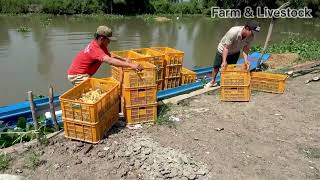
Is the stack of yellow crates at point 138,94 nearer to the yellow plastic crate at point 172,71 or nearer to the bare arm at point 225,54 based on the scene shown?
the yellow plastic crate at point 172,71

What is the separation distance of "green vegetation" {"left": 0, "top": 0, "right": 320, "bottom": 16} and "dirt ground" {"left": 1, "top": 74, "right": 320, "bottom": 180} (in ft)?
77.5

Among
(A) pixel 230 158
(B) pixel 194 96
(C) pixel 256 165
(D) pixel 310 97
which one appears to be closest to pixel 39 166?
(A) pixel 230 158

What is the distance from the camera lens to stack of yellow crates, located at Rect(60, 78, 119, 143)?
488 cm

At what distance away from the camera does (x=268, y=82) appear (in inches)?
307

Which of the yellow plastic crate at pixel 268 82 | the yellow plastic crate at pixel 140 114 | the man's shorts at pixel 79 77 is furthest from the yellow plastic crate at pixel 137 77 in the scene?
the yellow plastic crate at pixel 268 82

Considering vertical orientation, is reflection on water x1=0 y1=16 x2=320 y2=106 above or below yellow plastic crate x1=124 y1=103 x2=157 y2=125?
below

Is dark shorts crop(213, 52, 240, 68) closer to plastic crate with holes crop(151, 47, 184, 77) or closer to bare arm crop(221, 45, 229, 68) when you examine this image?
bare arm crop(221, 45, 229, 68)

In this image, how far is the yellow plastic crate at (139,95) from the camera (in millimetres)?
5640

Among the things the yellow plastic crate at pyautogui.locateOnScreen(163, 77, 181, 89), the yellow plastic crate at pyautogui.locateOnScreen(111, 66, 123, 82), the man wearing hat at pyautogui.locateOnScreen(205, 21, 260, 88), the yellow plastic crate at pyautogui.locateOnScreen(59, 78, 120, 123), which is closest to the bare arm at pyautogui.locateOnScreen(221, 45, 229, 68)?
the man wearing hat at pyautogui.locateOnScreen(205, 21, 260, 88)

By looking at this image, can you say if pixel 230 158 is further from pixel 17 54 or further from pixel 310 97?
pixel 17 54

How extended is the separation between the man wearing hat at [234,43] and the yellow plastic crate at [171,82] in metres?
0.90

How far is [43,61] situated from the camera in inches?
531

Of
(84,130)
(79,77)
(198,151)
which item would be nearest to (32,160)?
(84,130)

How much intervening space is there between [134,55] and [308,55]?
843 centimetres
